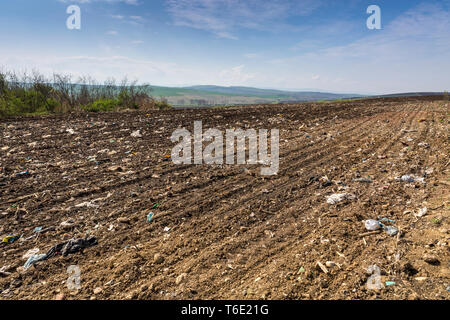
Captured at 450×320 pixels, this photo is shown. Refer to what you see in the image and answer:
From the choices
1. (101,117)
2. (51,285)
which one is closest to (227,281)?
(51,285)

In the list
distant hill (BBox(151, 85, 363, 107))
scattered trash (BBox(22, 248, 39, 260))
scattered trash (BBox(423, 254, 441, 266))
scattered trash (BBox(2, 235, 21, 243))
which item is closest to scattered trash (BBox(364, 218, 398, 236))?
scattered trash (BBox(423, 254, 441, 266))

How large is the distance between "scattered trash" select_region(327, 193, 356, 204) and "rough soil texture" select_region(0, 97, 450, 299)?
117 mm

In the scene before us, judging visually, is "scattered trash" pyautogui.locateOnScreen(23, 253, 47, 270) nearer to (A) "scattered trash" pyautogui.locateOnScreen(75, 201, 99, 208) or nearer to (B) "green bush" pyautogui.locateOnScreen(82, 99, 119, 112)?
(A) "scattered trash" pyautogui.locateOnScreen(75, 201, 99, 208)

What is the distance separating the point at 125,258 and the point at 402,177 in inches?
162

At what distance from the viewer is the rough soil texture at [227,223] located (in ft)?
6.33

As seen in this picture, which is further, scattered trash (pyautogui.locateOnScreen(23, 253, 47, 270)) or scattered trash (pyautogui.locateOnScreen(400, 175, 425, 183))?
scattered trash (pyautogui.locateOnScreen(400, 175, 425, 183))

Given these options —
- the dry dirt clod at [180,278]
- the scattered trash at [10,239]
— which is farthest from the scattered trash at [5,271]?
the dry dirt clod at [180,278]

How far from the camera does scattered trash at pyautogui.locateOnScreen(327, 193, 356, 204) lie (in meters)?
3.20

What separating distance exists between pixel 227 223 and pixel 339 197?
1.63 m
